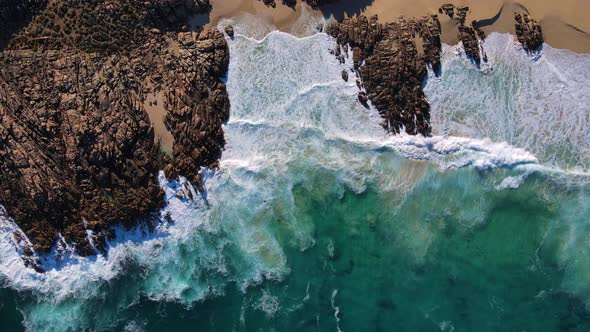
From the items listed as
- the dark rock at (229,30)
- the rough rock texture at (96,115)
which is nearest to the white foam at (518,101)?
the dark rock at (229,30)

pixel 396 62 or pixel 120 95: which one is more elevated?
pixel 396 62

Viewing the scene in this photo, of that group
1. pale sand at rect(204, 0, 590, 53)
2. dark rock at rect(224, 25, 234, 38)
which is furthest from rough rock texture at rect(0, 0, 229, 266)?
pale sand at rect(204, 0, 590, 53)

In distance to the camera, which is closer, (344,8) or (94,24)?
(94,24)

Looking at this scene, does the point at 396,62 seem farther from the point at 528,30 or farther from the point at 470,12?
the point at 528,30

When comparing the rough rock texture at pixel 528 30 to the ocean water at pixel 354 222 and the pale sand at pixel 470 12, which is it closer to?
the pale sand at pixel 470 12

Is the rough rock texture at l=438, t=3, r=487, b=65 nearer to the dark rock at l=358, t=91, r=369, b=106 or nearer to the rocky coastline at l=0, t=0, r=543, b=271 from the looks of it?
the rocky coastline at l=0, t=0, r=543, b=271

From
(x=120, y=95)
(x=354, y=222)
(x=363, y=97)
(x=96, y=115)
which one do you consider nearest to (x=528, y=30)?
(x=363, y=97)

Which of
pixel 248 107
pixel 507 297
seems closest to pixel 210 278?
pixel 248 107
